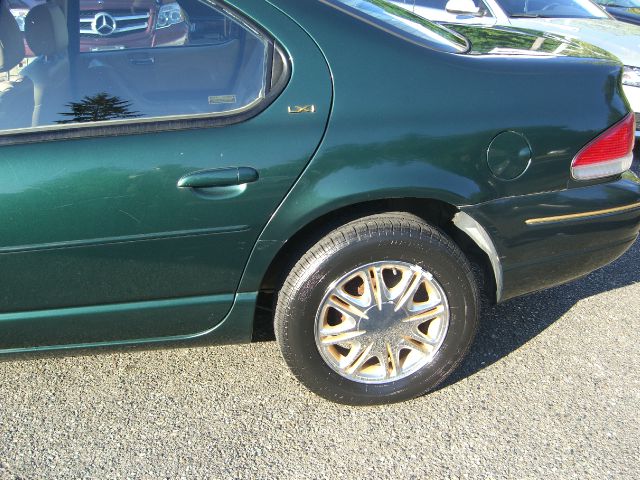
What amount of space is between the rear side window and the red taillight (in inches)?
46.2

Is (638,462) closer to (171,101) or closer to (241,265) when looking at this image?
(241,265)

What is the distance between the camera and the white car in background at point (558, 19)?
503cm

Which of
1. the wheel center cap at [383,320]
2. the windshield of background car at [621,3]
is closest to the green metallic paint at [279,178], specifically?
the wheel center cap at [383,320]

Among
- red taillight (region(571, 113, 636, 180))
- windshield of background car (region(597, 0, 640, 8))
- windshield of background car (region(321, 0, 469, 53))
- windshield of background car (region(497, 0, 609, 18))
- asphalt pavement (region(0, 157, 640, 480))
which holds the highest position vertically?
windshield of background car (region(321, 0, 469, 53))

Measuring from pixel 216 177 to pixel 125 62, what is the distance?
0.85m

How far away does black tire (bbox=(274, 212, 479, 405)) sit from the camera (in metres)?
2.18

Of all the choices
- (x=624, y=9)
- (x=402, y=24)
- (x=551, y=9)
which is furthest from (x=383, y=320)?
(x=624, y=9)

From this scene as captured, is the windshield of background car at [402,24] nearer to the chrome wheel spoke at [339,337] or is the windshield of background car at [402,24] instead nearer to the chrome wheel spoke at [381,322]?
the chrome wheel spoke at [381,322]

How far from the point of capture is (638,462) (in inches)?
85.9

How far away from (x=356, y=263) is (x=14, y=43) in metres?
1.52

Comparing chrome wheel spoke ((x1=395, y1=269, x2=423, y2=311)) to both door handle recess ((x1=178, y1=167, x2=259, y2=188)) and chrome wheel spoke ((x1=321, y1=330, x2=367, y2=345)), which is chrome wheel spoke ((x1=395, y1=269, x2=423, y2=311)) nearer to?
chrome wheel spoke ((x1=321, y1=330, x2=367, y2=345))

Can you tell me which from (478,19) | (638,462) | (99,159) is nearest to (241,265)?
(99,159)

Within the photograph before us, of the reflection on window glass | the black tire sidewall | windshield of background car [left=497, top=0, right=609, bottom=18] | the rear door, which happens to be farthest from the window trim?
windshield of background car [left=497, top=0, right=609, bottom=18]

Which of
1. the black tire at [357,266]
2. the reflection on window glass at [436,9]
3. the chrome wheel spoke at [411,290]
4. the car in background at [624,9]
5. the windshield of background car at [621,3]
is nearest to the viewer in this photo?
the black tire at [357,266]
